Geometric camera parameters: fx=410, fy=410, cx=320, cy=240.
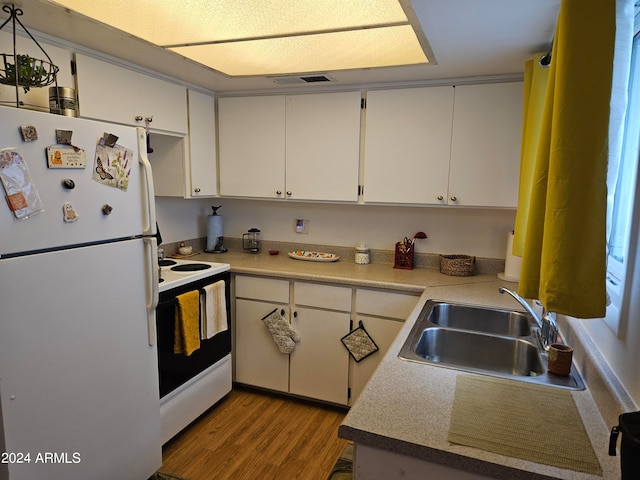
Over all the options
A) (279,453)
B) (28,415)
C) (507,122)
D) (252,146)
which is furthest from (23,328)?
(507,122)

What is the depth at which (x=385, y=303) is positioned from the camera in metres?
2.49

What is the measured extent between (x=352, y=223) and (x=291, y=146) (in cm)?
73

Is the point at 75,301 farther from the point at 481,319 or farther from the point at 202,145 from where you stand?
the point at 481,319

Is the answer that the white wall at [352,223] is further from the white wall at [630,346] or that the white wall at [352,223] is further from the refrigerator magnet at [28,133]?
the white wall at [630,346]

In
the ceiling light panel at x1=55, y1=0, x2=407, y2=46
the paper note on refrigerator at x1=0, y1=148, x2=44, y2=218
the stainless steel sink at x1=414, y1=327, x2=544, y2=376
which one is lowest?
the stainless steel sink at x1=414, y1=327, x2=544, y2=376

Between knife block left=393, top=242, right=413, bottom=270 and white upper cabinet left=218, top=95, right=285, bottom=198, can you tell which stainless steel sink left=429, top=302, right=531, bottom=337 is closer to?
knife block left=393, top=242, right=413, bottom=270

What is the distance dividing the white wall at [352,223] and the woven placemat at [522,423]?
1.64 metres

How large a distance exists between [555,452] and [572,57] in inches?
35.8

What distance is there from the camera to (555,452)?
97 centimetres

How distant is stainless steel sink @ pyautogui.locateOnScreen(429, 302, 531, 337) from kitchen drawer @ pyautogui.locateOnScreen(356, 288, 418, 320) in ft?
1.04

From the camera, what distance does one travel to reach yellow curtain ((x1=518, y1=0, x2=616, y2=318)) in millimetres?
871

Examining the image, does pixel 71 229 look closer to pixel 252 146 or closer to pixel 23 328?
pixel 23 328

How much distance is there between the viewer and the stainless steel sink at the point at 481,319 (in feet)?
6.47

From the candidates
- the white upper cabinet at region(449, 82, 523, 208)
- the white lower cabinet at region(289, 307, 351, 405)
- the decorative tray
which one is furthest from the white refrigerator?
the white upper cabinet at region(449, 82, 523, 208)
